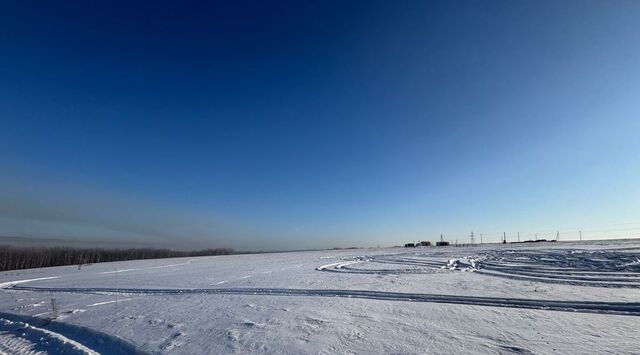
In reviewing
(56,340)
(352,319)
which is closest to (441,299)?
(352,319)

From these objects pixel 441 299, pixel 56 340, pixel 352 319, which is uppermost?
pixel 441 299

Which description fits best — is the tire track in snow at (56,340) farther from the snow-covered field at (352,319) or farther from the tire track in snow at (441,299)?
the tire track in snow at (441,299)

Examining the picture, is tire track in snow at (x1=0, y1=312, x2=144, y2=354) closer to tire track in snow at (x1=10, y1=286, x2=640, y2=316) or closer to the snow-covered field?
the snow-covered field

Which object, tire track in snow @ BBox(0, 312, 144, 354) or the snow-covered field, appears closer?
the snow-covered field

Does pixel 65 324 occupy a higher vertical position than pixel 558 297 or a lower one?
lower

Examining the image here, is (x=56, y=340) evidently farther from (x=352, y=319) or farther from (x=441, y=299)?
(x=441, y=299)

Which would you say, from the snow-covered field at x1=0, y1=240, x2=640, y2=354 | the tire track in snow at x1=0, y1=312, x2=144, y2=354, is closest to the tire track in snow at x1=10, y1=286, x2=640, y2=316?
the snow-covered field at x1=0, y1=240, x2=640, y2=354

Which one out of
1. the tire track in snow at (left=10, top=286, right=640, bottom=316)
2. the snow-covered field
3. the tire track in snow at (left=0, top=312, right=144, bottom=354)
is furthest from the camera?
the tire track in snow at (left=10, top=286, right=640, bottom=316)

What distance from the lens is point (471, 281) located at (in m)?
16.6

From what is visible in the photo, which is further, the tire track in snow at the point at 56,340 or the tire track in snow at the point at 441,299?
the tire track in snow at the point at 441,299

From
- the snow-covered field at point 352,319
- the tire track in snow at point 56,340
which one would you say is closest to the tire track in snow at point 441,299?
the snow-covered field at point 352,319

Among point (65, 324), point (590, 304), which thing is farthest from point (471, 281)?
point (65, 324)

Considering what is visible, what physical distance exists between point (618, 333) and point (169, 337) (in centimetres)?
1053

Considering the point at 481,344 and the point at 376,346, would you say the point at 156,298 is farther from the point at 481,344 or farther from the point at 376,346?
the point at 481,344
